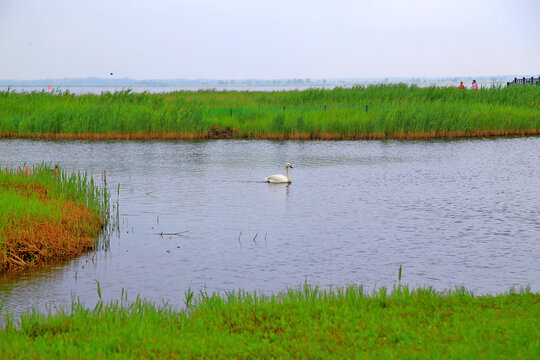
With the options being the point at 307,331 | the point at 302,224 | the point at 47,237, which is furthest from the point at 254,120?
the point at 307,331

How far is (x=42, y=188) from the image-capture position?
16016mm

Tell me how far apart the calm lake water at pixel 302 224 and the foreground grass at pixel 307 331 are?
7.22ft

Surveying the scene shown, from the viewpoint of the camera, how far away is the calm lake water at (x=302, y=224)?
12.1m

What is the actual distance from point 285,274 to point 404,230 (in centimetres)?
493

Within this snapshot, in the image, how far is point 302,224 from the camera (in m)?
17.1

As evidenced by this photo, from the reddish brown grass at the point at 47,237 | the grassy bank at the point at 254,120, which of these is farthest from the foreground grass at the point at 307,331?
the grassy bank at the point at 254,120

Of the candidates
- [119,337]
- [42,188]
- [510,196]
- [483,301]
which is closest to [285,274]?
[483,301]

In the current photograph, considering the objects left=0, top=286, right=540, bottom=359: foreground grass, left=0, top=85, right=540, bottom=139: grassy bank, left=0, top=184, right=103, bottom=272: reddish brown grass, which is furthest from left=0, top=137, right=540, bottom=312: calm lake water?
left=0, top=85, right=540, bottom=139: grassy bank

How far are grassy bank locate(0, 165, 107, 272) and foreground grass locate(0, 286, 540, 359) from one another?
4.19 m

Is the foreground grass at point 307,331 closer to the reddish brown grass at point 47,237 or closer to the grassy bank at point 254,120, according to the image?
the reddish brown grass at point 47,237

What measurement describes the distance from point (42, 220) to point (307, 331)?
25.2 feet

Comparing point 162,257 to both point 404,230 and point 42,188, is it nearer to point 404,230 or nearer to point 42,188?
point 42,188

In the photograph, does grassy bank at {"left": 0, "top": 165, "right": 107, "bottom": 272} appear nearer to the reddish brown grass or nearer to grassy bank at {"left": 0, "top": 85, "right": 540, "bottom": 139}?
the reddish brown grass

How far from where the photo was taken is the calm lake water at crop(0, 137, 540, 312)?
39.6 feet
